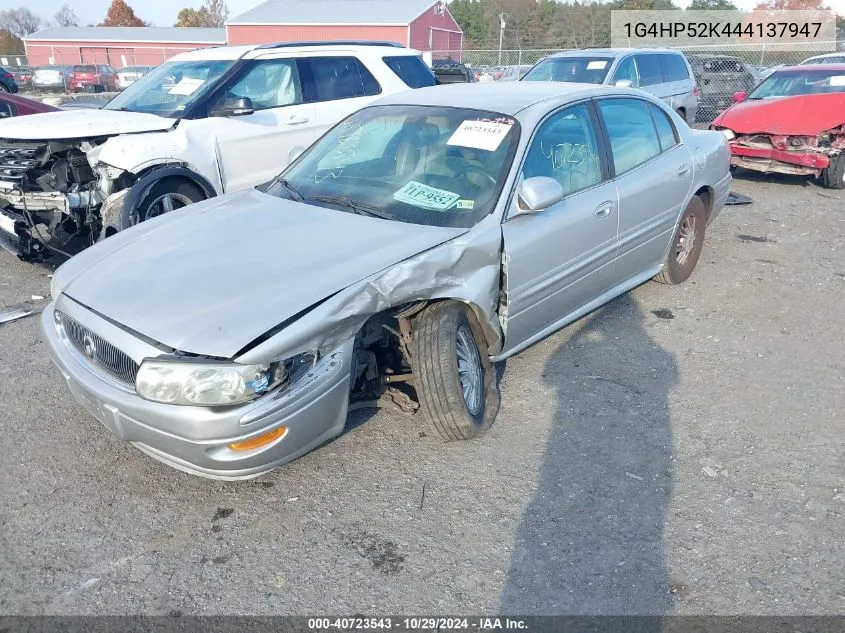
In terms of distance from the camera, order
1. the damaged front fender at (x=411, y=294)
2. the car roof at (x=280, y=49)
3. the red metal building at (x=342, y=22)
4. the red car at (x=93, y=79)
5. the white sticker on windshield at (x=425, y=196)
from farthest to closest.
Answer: the red metal building at (x=342, y=22), the red car at (x=93, y=79), the car roof at (x=280, y=49), the white sticker on windshield at (x=425, y=196), the damaged front fender at (x=411, y=294)

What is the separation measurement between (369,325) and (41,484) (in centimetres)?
175

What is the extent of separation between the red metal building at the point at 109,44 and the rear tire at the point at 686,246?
49007 mm

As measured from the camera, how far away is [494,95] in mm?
4242

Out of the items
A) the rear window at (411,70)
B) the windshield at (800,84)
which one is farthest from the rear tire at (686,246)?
the windshield at (800,84)

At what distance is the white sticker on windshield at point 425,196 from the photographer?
11.7ft

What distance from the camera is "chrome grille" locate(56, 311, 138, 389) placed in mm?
2803

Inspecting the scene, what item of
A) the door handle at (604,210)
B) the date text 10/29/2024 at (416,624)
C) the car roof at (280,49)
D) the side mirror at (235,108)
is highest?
the car roof at (280,49)

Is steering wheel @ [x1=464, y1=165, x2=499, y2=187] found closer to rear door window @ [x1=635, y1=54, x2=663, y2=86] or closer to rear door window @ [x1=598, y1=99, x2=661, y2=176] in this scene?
rear door window @ [x1=598, y1=99, x2=661, y2=176]

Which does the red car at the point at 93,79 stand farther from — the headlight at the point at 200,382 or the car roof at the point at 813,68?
the headlight at the point at 200,382

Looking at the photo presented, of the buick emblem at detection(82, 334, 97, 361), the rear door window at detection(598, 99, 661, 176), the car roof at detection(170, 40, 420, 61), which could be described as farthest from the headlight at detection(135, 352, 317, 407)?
the car roof at detection(170, 40, 420, 61)

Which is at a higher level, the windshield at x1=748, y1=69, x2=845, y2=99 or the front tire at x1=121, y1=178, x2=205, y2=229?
the windshield at x1=748, y1=69, x2=845, y2=99

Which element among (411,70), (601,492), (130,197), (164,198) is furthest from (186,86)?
A: (601,492)

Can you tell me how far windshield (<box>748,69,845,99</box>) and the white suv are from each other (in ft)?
23.4

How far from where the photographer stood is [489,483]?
10.6 feet
